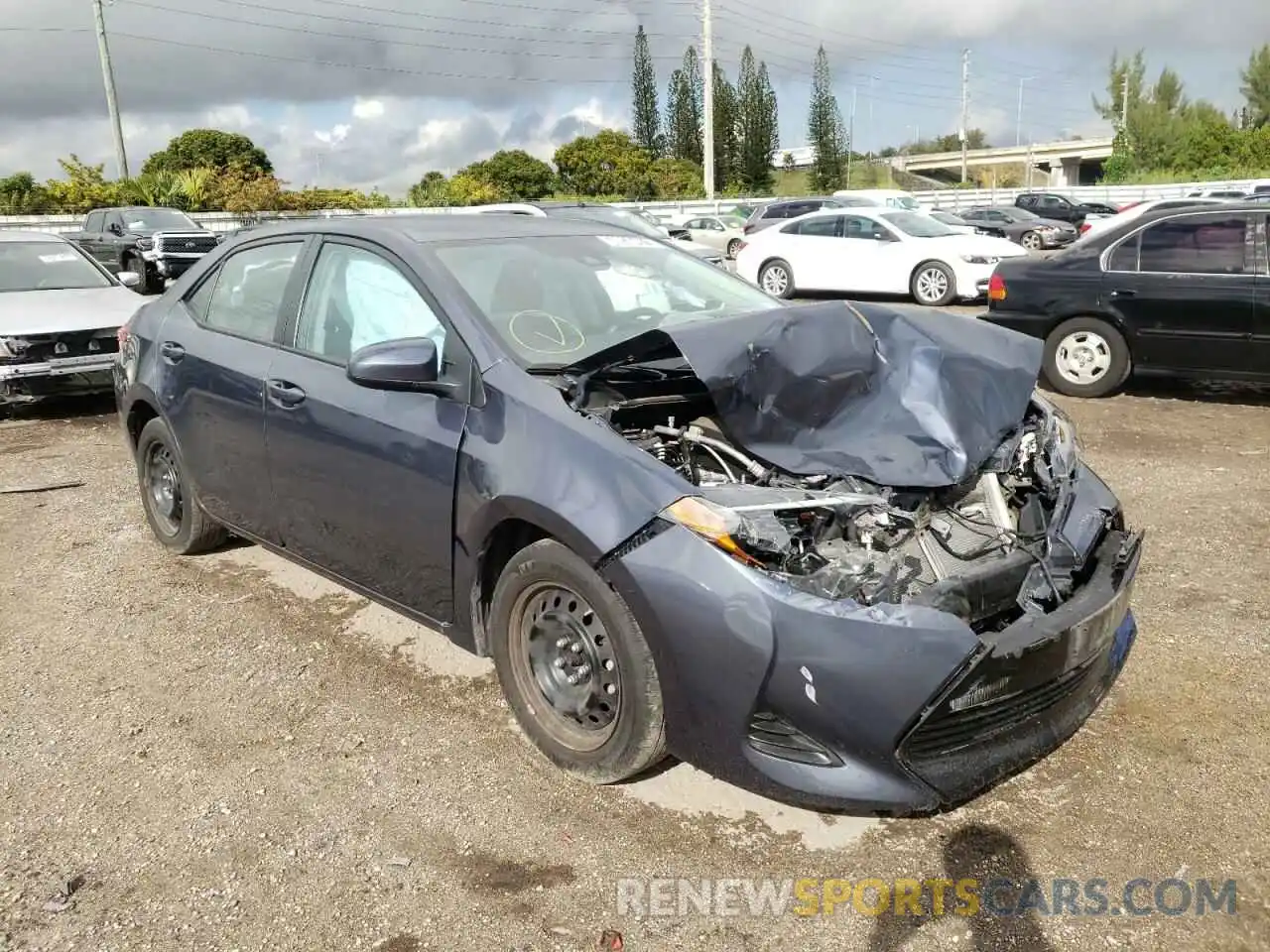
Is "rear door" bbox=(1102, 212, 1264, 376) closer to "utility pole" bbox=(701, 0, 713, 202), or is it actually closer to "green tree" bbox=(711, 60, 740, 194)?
"utility pole" bbox=(701, 0, 713, 202)

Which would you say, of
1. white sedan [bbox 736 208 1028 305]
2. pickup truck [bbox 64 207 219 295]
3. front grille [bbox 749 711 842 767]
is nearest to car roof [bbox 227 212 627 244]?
front grille [bbox 749 711 842 767]

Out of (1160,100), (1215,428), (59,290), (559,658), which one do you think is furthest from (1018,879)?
(1160,100)

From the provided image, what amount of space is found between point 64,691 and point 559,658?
6.80 ft

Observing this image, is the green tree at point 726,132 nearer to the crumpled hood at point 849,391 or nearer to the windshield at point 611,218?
the windshield at point 611,218

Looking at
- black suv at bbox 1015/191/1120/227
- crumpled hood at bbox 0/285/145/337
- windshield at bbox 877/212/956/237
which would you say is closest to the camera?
crumpled hood at bbox 0/285/145/337

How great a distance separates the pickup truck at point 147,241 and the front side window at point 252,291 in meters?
15.2

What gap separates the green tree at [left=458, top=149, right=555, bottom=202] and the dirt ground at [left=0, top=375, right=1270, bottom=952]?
49.9 m

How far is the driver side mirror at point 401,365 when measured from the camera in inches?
126

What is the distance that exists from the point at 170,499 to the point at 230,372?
124 centimetres

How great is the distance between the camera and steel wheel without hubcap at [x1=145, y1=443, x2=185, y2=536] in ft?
16.6

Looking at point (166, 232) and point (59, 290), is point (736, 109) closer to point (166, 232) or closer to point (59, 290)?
point (166, 232)

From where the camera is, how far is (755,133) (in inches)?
2667

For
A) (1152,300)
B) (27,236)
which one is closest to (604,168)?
(27,236)

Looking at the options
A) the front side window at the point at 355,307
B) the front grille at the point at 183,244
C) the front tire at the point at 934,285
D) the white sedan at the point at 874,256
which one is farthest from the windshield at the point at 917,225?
the front side window at the point at 355,307
